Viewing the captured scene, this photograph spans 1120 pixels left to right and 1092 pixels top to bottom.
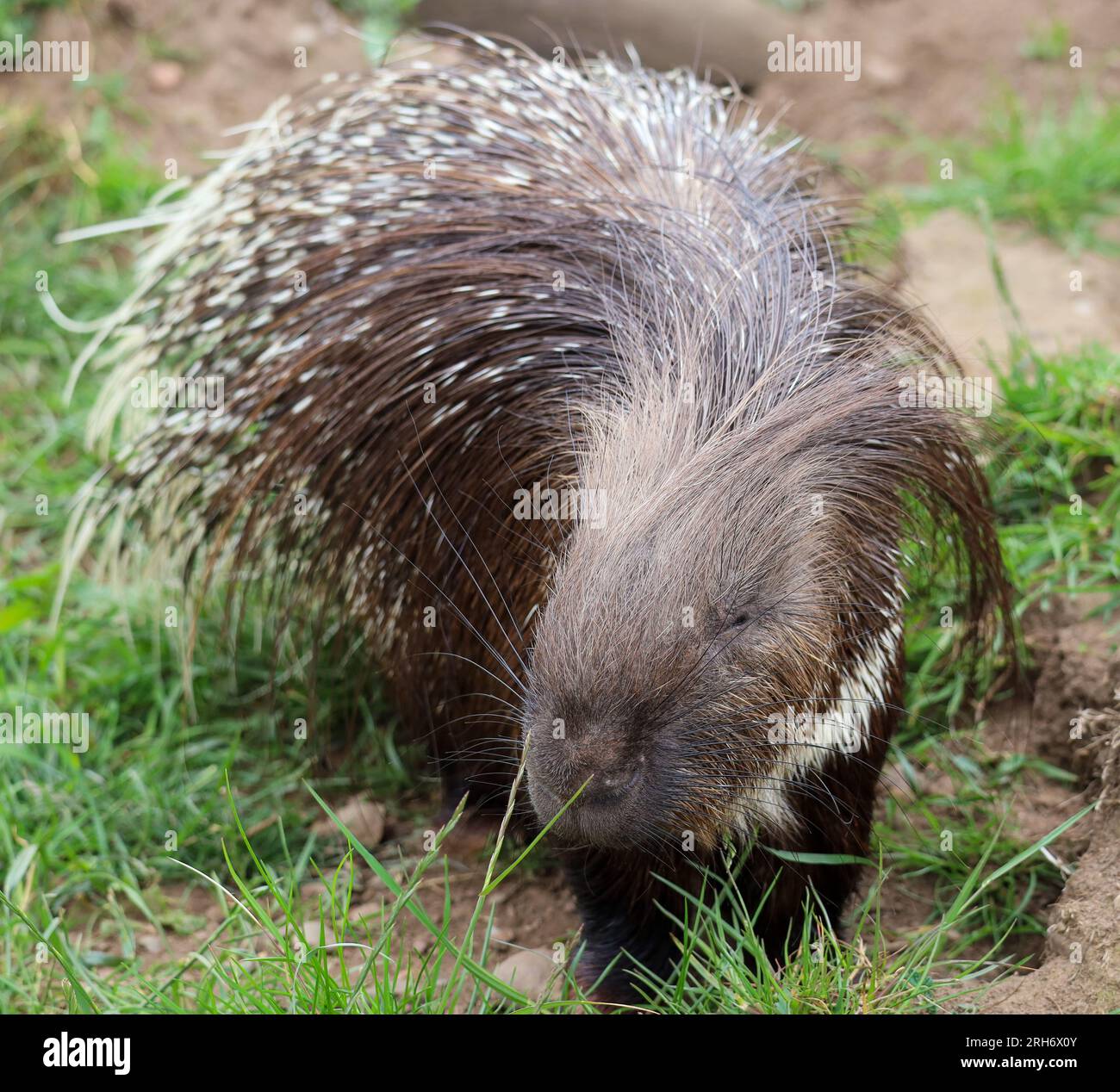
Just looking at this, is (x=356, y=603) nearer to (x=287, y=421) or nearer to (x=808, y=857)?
(x=287, y=421)

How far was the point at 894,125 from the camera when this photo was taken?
534 cm

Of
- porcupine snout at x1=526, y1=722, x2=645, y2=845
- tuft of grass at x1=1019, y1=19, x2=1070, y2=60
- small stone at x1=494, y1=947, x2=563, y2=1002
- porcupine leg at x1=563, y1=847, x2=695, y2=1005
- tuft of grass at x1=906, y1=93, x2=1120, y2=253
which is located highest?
tuft of grass at x1=1019, y1=19, x2=1070, y2=60

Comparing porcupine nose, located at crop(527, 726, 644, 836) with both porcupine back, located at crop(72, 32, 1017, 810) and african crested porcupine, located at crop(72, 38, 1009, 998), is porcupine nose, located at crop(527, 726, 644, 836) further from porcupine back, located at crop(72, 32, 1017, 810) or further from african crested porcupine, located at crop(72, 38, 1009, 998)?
porcupine back, located at crop(72, 32, 1017, 810)

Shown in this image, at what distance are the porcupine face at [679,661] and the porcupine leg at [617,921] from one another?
318 millimetres

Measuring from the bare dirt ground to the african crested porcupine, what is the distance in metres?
0.26

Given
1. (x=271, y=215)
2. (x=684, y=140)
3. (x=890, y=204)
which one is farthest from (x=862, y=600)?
(x=890, y=204)

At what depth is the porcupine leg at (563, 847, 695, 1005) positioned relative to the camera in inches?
97.3

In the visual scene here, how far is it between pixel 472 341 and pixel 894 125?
343 centimetres

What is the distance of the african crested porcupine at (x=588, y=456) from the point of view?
2.03 m

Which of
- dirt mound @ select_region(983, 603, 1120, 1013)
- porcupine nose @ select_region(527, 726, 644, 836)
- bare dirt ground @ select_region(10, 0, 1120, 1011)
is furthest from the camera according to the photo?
bare dirt ground @ select_region(10, 0, 1120, 1011)

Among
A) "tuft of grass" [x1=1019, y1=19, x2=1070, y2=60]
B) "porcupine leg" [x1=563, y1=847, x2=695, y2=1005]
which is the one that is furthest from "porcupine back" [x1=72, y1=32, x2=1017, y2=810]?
"tuft of grass" [x1=1019, y1=19, x2=1070, y2=60]

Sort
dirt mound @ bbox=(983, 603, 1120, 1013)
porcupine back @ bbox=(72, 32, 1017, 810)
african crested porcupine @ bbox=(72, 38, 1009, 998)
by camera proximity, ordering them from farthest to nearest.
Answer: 1. porcupine back @ bbox=(72, 32, 1017, 810)
2. dirt mound @ bbox=(983, 603, 1120, 1013)
3. african crested porcupine @ bbox=(72, 38, 1009, 998)

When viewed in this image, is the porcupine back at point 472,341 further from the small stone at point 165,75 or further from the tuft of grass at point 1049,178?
the small stone at point 165,75

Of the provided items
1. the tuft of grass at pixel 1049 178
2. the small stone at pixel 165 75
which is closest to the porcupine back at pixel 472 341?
the tuft of grass at pixel 1049 178
